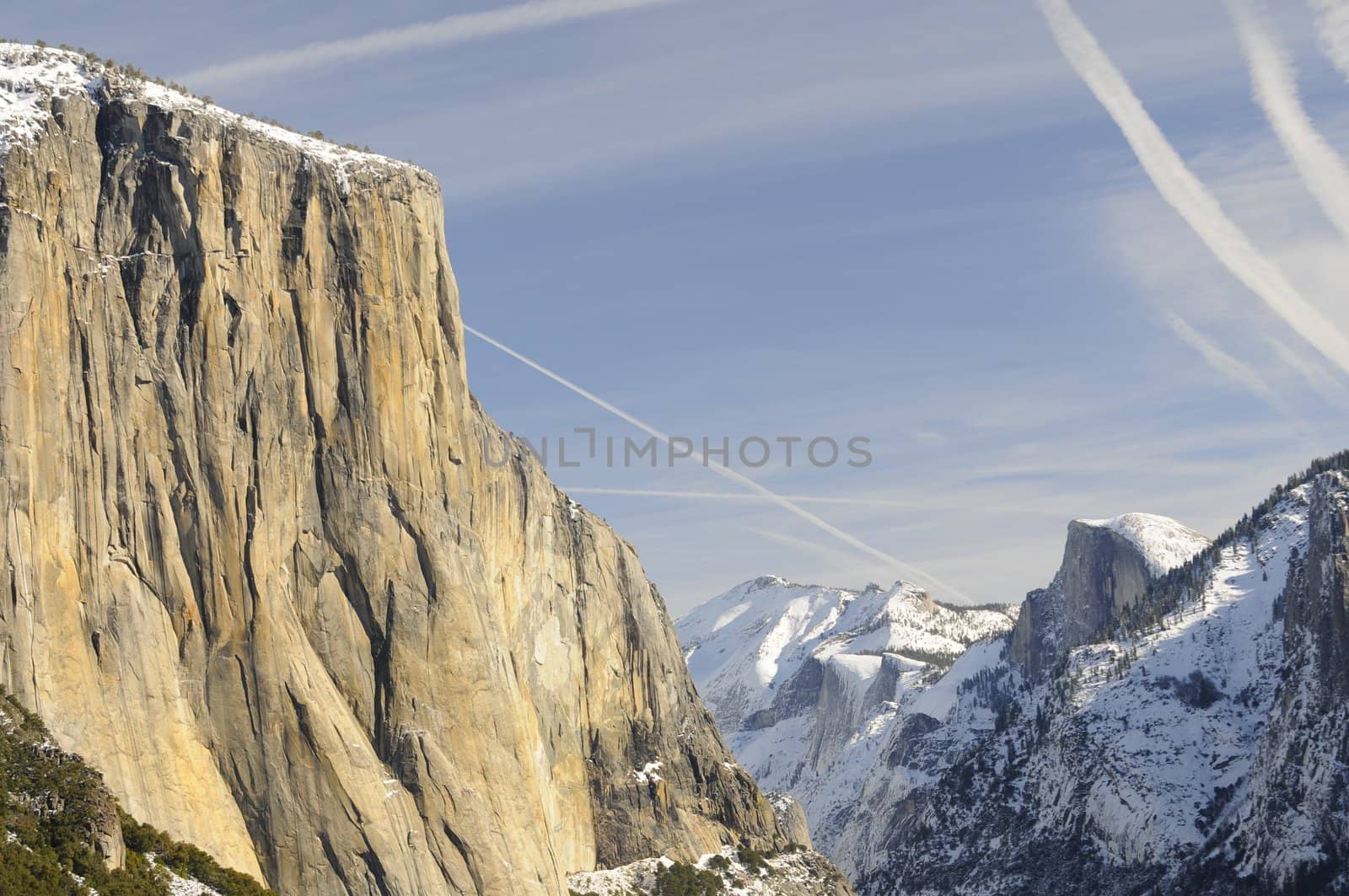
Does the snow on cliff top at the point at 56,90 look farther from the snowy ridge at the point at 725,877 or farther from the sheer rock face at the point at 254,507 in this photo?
the snowy ridge at the point at 725,877

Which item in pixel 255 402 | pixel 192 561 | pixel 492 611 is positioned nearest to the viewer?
pixel 192 561

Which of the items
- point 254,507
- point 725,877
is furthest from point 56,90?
point 725,877

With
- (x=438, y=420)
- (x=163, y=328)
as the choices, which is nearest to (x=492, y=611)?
(x=438, y=420)

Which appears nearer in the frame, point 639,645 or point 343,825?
point 343,825

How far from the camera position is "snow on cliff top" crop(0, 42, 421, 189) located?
105062 millimetres

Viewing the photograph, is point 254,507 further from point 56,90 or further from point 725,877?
point 725,877

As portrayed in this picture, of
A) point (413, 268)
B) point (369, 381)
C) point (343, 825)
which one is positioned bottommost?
point (343, 825)

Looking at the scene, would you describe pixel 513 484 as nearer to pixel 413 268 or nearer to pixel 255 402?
pixel 413 268

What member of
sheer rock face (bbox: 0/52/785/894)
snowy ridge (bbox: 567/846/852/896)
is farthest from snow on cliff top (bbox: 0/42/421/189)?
snowy ridge (bbox: 567/846/852/896)

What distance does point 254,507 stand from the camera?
110 m

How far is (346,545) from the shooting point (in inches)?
4582

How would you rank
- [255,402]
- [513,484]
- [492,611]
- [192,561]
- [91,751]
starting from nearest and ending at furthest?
[91,751], [192,561], [255,402], [492,611], [513,484]

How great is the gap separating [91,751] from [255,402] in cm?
2794

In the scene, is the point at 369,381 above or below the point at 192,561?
above
